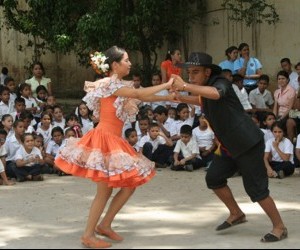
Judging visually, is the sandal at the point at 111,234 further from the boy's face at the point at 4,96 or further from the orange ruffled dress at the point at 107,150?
the boy's face at the point at 4,96

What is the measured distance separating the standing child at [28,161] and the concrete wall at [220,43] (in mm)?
5176

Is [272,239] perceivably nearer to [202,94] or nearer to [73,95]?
[202,94]

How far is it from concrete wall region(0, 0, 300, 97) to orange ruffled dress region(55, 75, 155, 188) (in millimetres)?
7450

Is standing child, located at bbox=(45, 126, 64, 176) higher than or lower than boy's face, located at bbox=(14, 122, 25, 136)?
lower

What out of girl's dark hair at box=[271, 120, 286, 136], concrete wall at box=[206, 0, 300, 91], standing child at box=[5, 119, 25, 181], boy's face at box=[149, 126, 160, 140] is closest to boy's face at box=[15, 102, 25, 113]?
standing child at box=[5, 119, 25, 181]

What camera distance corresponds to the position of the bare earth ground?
Answer: 19.0ft

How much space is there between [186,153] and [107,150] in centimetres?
413

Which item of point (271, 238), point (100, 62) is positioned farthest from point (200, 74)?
point (271, 238)

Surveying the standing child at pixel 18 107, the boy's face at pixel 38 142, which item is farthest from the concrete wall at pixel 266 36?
the boy's face at pixel 38 142

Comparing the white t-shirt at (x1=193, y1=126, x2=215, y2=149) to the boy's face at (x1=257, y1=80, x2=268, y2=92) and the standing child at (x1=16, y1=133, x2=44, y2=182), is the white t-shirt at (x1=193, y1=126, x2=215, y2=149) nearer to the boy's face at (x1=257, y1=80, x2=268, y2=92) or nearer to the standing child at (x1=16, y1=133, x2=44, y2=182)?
the boy's face at (x1=257, y1=80, x2=268, y2=92)

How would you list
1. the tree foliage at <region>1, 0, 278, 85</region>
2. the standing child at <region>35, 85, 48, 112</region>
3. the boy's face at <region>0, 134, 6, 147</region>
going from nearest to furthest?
the boy's face at <region>0, 134, 6, 147</region>
the standing child at <region>35, 85, 48, 112</region>
the tree foliage at <region>1, 0, 278, 85</region>

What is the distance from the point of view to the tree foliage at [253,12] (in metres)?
12.7

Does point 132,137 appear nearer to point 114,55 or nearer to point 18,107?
point 18,107

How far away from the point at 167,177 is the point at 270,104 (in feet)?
10.1
